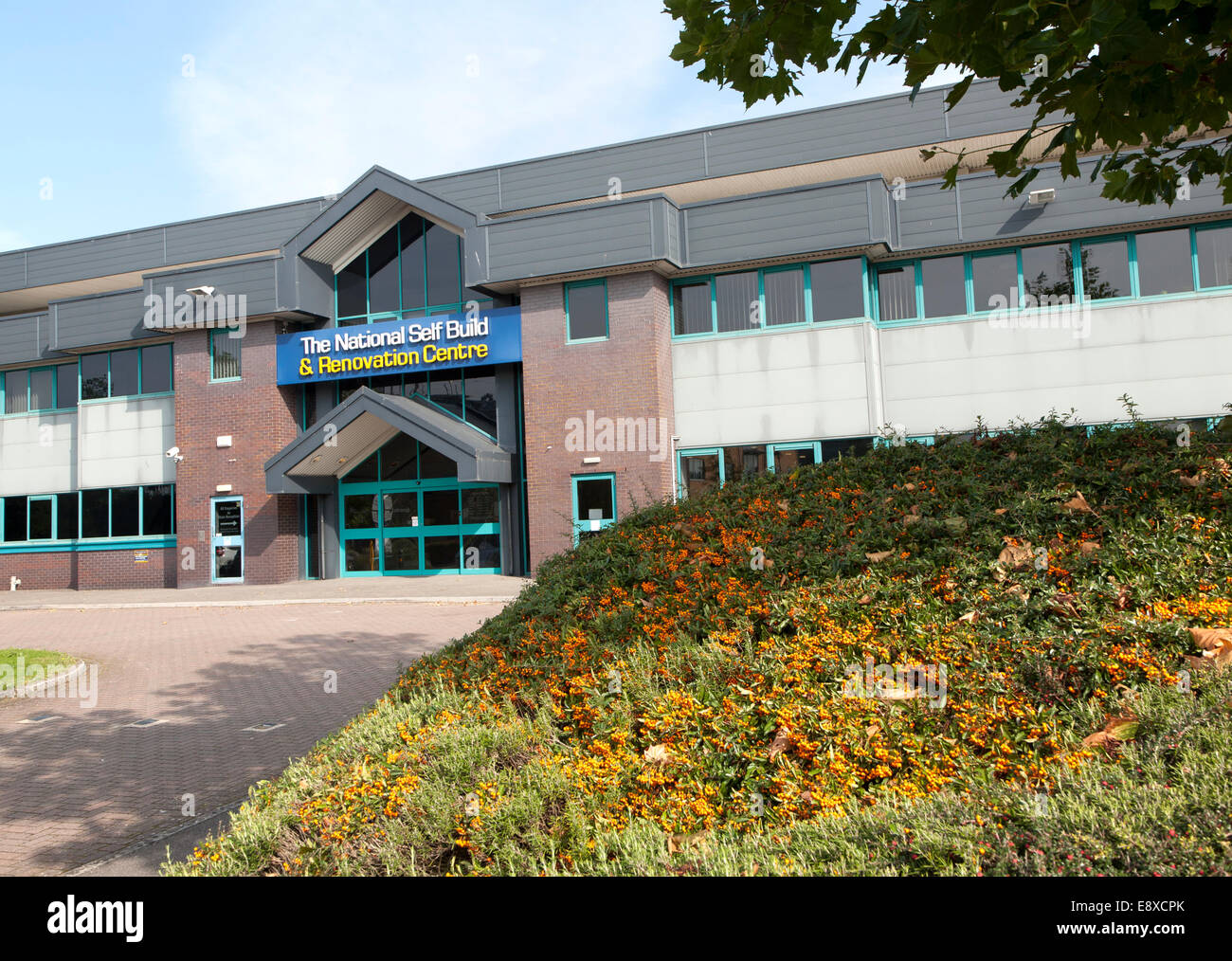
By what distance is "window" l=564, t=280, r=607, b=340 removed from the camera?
19250 mm

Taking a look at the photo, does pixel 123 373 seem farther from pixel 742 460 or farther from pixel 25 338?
pixel 742 460

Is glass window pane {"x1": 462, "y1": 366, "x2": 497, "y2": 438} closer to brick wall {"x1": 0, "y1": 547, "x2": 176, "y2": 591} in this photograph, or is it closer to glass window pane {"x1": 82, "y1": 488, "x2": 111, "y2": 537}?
brick wall {"x1": 0, "y1": 547, "x2": 176, "y2": 591}

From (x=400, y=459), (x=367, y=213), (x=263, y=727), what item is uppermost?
(x=367, y=213)

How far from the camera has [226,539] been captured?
21984mm

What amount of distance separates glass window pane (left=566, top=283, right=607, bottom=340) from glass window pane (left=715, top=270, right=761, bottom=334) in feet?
8.11

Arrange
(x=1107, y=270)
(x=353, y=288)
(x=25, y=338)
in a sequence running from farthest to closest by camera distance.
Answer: (x=25, y=338) < (x=353, y=288) < (x=1107, y=270)

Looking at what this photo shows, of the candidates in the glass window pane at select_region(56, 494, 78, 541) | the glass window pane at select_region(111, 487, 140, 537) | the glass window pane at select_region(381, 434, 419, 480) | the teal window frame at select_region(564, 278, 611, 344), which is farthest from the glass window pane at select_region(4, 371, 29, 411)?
the teal window frame at select_region(564, 278, 611, 344)

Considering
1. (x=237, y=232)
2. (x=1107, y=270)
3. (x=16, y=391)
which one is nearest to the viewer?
(x=1107, y=270)

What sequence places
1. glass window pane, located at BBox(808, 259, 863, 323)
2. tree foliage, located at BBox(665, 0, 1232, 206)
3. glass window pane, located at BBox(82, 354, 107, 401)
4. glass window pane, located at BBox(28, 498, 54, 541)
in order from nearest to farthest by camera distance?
tree foliage, located at BBox(665, 0, 1232, 206) < glass window pane, located at BBox(808, 259, 863, 323) < glass window pane, located at BBox(82, 354, 107, 401) < glass window pane, located at BBox(28, 498, 54, 541)

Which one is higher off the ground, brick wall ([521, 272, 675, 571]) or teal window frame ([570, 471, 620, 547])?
brick wall ([521, 272, 675, 571])

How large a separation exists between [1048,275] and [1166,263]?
2065mm

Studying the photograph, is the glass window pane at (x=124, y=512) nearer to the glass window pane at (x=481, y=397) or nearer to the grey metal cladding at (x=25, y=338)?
the grey metal cladding at (x=25, y=338)

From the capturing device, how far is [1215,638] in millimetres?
4098

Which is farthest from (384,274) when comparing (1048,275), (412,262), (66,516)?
(1048,275)
